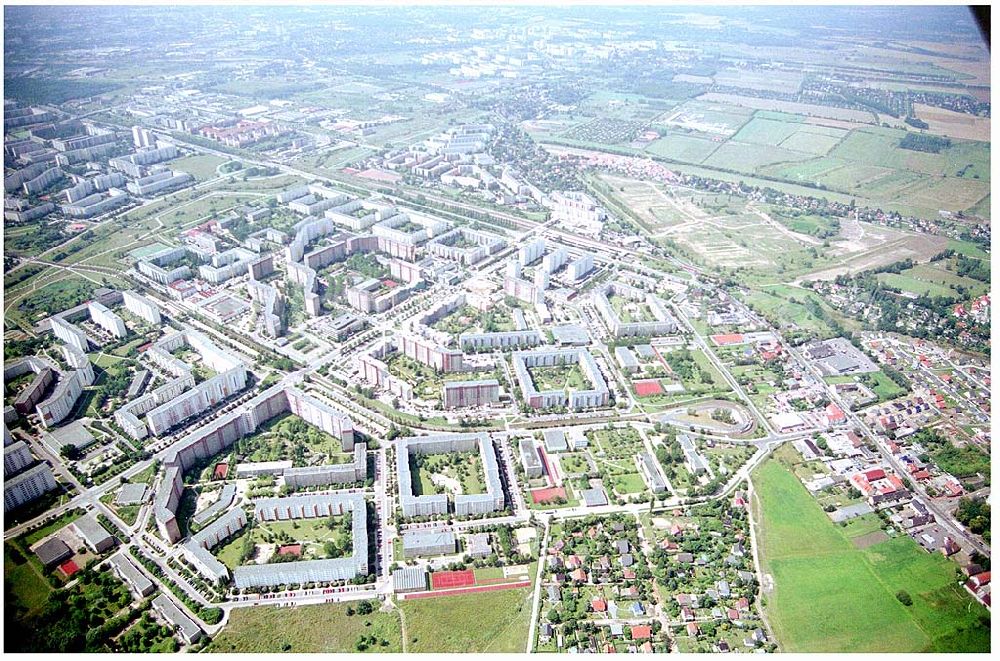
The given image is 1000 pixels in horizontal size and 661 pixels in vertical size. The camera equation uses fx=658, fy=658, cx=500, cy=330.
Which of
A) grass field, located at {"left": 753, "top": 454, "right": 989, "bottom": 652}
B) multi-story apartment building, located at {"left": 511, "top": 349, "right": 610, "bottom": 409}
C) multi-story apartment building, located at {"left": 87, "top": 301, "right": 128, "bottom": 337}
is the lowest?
grass field, located at {"left": 753, "top": 454, "right": 989, "bottom": 652}

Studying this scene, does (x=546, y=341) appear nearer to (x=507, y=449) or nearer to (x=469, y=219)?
(x=507, y=449)

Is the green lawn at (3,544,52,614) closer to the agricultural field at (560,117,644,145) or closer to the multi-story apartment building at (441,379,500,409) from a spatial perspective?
the multi-story apartment building at (441,379,500,409)

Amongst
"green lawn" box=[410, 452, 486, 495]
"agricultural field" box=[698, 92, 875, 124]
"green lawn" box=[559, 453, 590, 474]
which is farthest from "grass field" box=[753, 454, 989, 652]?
"agricultural field" box=[698, 92, 875, 124]

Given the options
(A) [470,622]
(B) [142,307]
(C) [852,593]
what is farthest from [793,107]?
(A) [470,622]

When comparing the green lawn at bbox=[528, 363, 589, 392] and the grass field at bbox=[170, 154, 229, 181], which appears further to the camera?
the grass field at bbox=[170, 154, 229, 181]

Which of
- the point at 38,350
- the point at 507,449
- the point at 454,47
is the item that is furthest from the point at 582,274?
the point at 454,47
